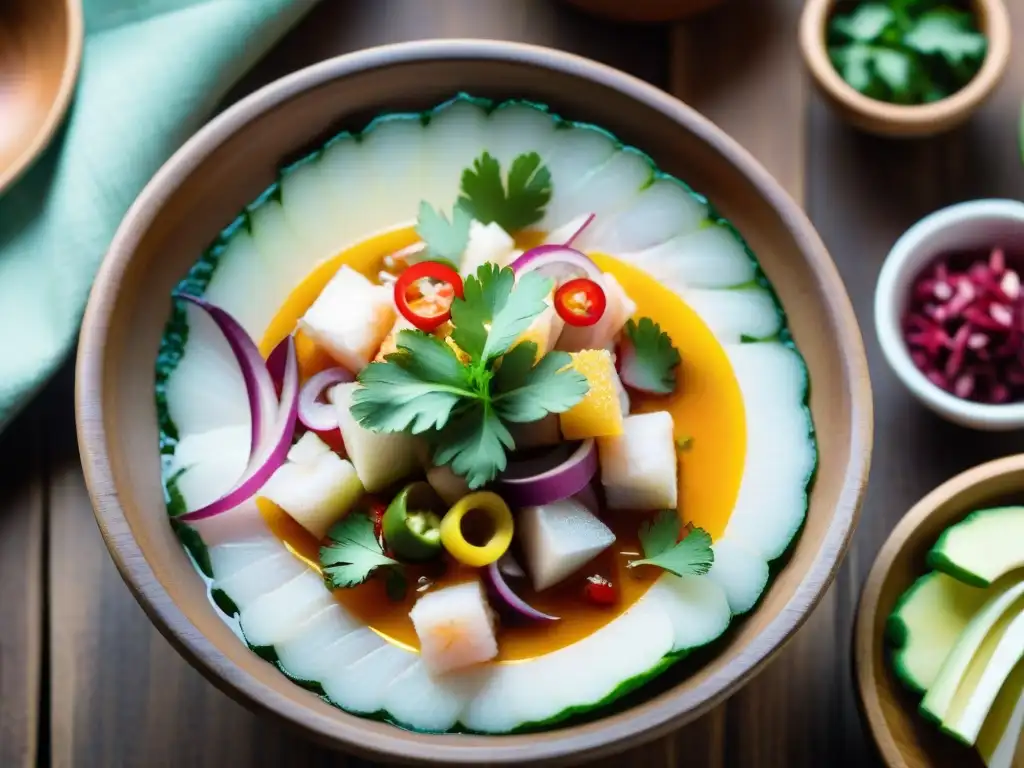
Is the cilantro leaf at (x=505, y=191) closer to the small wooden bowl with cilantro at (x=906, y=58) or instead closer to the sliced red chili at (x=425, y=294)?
the sliced red chili at (x=425, y=294)

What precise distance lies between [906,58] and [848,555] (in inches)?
31.2

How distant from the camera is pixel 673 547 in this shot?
1.50 m

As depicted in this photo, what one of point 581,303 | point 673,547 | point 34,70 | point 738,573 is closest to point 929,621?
point 738,573

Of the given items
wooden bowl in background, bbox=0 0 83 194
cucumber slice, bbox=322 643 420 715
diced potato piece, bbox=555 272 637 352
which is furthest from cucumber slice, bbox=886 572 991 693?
wooden bowl in background, bbox=0 0 83 194

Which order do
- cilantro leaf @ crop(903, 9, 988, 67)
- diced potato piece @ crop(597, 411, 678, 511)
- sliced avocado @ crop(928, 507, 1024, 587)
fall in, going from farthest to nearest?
1. cilantro leaf @ crop(903, 9, 988, 67)
2. sliced avocado @ crop(928, 507, 1024, 587)
3. diced potato piece @ crop(597, 411, 678, 511)

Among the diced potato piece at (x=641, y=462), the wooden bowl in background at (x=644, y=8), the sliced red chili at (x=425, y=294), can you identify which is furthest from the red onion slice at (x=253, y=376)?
the wooden bowl in background at (x=644, y=8)

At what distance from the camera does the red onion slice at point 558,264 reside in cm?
158

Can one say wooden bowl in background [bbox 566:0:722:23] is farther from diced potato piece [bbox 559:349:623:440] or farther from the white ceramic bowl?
diced potato piece [bbox 559:349:623:440]

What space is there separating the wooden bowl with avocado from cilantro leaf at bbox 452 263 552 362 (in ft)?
2.14

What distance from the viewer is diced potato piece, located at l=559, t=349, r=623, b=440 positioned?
4.78 ft

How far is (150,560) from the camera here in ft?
4.82

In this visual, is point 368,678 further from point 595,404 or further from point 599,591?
point 595,404

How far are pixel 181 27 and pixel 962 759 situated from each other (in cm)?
160

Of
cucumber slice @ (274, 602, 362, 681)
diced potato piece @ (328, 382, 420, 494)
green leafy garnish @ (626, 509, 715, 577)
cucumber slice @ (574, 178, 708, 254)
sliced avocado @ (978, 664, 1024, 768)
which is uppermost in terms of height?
cucumber slice @ (574, 178, 708, 254)
